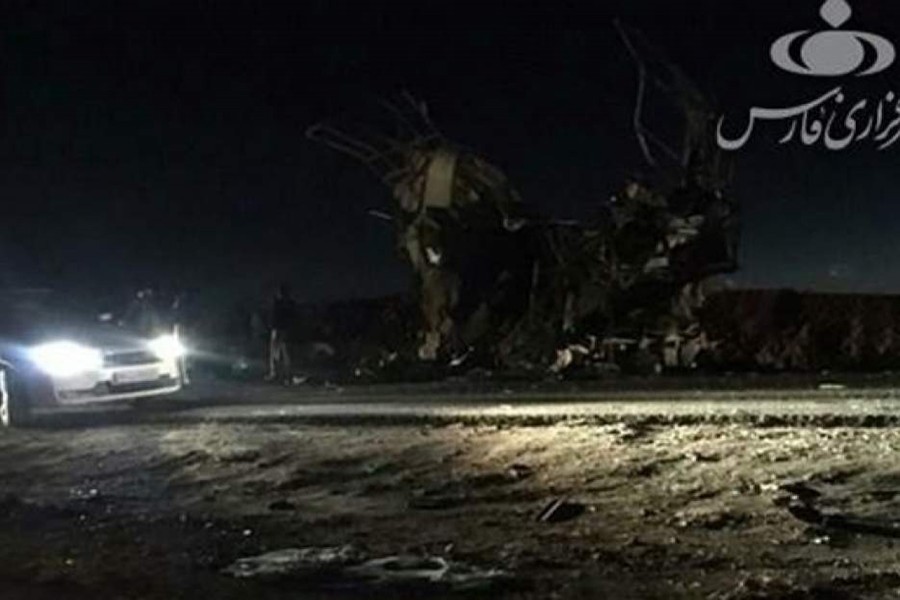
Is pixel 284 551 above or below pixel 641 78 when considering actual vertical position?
below

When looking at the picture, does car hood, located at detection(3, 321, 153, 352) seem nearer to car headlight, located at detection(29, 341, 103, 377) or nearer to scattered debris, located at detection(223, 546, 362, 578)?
car headlight, located at detection(29, 341, 103, 377)

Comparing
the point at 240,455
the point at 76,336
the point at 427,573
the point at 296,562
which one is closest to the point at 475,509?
the point at 296,562

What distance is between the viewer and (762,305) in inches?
1064

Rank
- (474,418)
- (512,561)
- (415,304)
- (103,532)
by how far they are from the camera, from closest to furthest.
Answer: (512,561) < (103,532) < (474,418) < (415,304)

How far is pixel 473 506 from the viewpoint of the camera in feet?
36.1

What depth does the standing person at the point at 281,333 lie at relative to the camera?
26248 mm

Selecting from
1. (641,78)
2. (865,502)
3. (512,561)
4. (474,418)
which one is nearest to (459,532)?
(512,561)

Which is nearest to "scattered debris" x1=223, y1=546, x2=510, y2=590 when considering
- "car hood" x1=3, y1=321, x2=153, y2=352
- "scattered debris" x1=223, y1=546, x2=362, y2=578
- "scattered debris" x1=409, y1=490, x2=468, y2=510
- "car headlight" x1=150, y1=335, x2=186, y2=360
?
"scattered debris" x1=223, y1=546, x2=362, y2=578

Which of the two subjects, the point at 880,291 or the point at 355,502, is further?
the point at 880,291

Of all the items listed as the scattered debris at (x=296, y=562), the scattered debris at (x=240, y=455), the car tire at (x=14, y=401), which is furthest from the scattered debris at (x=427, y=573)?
the car tire at (x=14, y=401)

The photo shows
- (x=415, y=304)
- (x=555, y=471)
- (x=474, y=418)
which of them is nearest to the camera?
(x=555, y=471)

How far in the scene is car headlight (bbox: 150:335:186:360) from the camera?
19.5m

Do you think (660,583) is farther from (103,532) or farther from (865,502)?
(103,532)

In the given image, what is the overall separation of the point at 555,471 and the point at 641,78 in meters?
14.5
